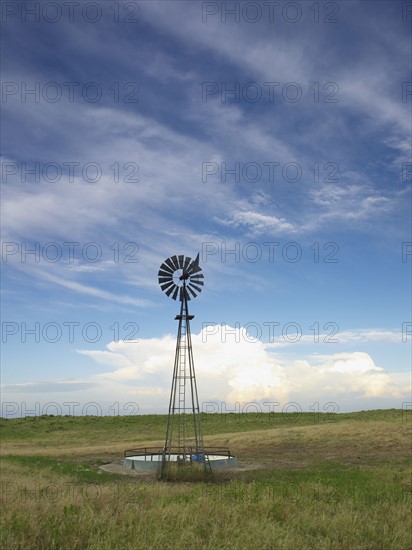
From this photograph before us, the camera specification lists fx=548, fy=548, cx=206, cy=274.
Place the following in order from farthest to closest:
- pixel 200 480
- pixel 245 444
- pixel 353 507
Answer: pixel 245 444, pixel 200 480, pixel 353 507

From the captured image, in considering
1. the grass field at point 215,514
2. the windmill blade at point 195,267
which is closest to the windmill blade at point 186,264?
the windmill blade at point 195,267

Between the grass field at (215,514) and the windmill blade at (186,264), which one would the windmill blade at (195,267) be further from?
the grass field at (215,514)

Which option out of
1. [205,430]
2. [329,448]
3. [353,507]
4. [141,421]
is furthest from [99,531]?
[141,421]

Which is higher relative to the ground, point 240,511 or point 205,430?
point 240,511

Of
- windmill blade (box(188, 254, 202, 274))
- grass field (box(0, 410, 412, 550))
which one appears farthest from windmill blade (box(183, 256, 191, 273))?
grass field (box(0, 410, 412, 550))

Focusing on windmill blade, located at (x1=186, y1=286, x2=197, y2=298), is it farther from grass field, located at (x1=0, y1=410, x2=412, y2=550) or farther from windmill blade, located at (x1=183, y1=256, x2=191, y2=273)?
grass field, located at (x1=0, y1=410, x2=412, y2=550)

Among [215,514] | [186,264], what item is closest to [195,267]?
[186,264]

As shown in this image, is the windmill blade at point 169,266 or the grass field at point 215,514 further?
the windmill blade at point 169,266

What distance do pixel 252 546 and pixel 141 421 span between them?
67518 mm

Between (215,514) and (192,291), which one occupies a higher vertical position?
(192,291)

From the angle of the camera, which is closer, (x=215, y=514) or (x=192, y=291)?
(x=215, y=514)

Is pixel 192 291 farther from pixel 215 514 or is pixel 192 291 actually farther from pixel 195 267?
pixel 215 514

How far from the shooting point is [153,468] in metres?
28.0

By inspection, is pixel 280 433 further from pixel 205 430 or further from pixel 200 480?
pixel 200 480
